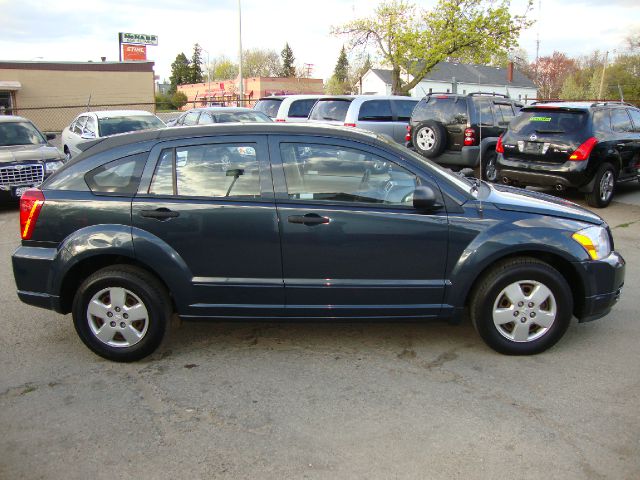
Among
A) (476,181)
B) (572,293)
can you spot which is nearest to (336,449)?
(572,293)

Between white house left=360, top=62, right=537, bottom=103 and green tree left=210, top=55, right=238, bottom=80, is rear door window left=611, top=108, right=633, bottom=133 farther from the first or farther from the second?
green tree left=210, top=55, right=238, bottom=80

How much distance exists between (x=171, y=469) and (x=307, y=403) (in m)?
0.94

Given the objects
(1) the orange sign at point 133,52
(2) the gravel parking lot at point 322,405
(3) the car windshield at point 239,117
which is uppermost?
(1) the orange sign at point 133,52

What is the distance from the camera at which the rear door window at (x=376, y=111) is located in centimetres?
1348

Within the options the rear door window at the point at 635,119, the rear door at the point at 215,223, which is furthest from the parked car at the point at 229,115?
the rear door at the point at 215,223

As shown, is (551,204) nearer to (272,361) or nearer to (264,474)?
(272,361)

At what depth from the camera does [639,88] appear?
3841 centimetres

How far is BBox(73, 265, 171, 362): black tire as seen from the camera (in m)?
3.90

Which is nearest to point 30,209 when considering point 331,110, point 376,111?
point 331,110

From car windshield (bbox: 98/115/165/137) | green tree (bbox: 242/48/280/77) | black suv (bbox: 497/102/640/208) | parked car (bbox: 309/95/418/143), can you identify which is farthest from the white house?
black suv (bbox: 497/102/640/208)

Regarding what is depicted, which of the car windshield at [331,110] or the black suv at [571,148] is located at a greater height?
the car windshield at [331,110]

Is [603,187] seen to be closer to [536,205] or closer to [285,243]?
[536,205]

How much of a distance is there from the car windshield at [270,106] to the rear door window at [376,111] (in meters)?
3.27

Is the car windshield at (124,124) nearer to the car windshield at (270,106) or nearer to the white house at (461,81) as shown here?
the car windshield at (270,106)
